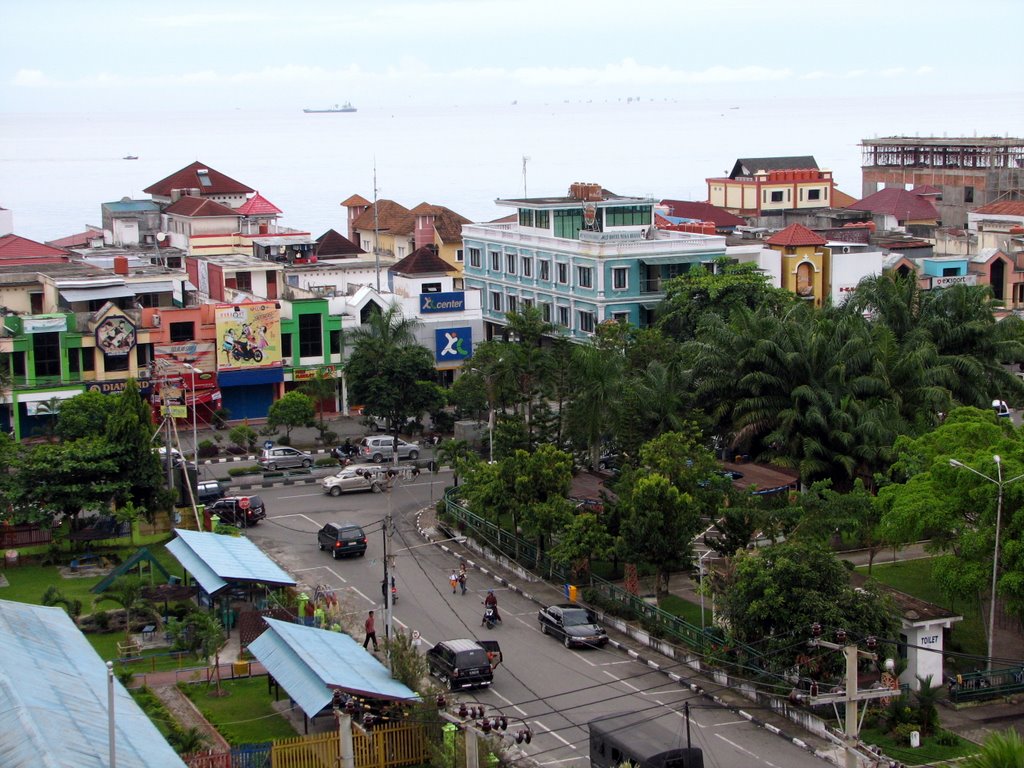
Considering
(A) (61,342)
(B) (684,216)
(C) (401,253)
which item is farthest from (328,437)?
(B) (684,216)

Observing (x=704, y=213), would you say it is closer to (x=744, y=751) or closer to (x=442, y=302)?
(x=442, y=302)

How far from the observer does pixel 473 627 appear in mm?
38906

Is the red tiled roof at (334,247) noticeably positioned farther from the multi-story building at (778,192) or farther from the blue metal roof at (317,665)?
the blue metal roof at (317,665)

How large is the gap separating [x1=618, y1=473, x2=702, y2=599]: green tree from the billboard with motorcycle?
3099cm

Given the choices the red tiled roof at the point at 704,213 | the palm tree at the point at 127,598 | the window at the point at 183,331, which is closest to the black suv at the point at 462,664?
the palm tree at the point at 127,598

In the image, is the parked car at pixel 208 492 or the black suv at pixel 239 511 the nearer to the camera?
the black suv at pixel 239 511

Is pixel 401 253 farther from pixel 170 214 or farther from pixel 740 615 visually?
pixel 740 615

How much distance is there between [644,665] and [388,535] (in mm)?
7351

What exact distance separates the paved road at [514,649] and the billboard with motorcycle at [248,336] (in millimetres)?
13224

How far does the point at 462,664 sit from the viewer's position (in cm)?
3381

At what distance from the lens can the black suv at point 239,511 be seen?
4953cm

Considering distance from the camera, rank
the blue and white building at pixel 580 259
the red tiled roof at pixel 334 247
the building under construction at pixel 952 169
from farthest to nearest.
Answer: the building under construction at pixel 952 169 < the red tiled roof at pixel 334 247 < the blue and white building at pixel 580 259

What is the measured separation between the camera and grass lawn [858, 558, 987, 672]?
36.9 metres

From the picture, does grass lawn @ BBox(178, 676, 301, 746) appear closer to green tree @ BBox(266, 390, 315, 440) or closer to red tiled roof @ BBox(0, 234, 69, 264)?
green tree @ BBox(266, 390, 315, 440)
